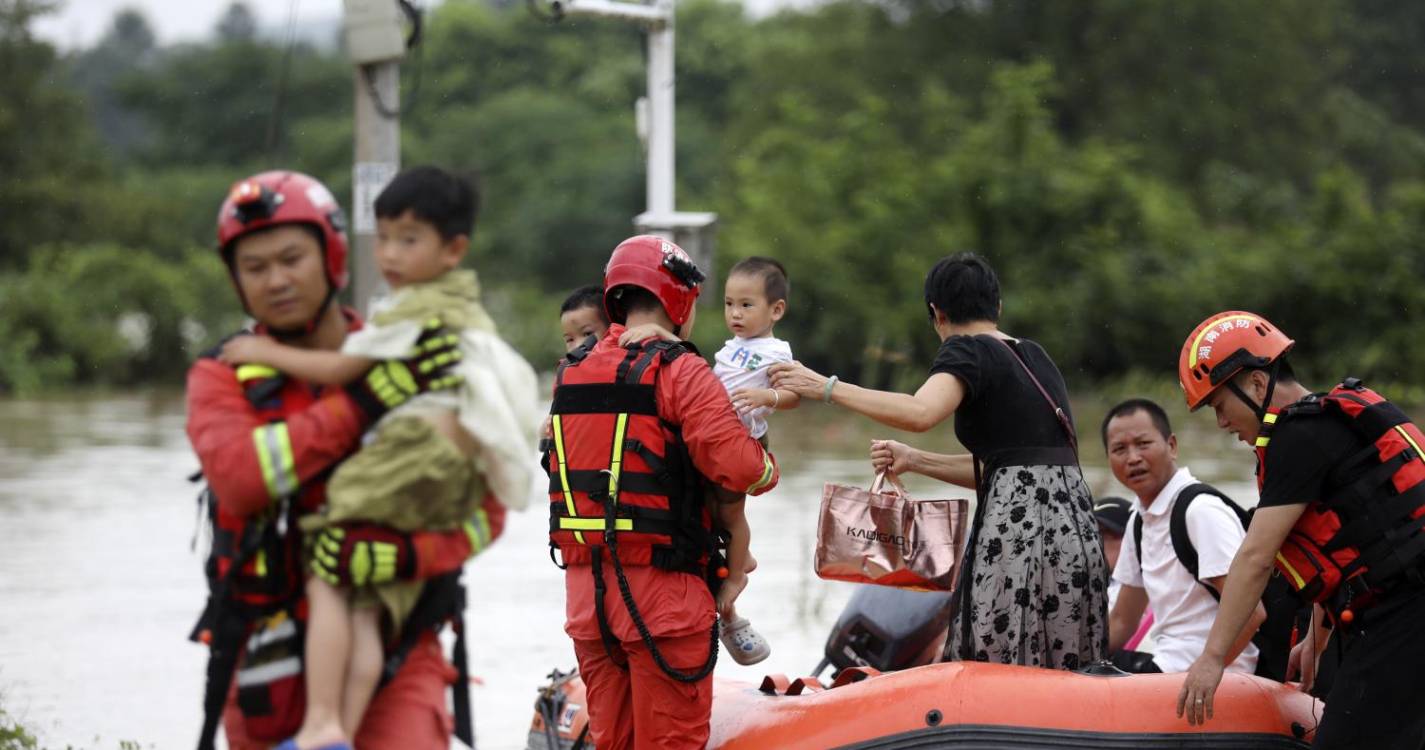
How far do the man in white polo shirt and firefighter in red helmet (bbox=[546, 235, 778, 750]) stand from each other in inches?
65.3

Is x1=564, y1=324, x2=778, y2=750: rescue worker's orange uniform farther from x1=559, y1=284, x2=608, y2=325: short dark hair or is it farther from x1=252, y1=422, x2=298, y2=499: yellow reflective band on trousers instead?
x1=252, y1=422, x2=298, y2=499: yellow reflective band on trousers

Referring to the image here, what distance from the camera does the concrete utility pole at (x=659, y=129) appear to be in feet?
41.8

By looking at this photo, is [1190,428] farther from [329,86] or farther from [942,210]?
[329,86]

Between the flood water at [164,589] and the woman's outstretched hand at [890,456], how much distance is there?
3.20m

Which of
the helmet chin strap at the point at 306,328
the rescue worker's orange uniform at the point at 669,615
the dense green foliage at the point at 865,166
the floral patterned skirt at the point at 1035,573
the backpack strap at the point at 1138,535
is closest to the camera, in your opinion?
the helmet chin strap at the point at 306,328

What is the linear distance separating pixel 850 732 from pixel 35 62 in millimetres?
54674

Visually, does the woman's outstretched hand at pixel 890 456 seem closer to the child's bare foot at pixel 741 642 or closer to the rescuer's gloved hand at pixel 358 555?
the child's bare foot at pixel 741 642

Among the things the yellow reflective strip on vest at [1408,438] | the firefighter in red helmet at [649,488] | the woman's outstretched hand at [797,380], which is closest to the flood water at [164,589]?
the firefighter in red helmet at [649,488]

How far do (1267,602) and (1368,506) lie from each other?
1.34 m

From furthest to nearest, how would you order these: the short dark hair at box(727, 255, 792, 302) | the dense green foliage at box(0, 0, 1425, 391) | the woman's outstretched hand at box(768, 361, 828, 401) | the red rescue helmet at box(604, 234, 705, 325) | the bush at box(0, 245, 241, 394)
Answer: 1. the bush at box(0, 245, 241, 394)
2. the dense green foliage at box(0, 0, 1425, 391)
3. the short dark hair at box(727, 255, 792, 302)
4. the woman's outstretched hand at box(768, 361, 828, 401)
5. the red rescue helmet at box(604, 234, 705, 325)

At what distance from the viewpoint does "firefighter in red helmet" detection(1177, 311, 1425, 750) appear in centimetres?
503

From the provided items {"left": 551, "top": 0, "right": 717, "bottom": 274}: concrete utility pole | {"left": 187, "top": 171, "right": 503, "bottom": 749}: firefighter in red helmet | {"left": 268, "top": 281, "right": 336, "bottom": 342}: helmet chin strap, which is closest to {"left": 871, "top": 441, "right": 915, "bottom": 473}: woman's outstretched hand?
{"left": 187, "top": 171, "right": 503, "bottom": 749}: firefighter in red helmet

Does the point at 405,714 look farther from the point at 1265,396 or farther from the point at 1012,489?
the point at 1265,396

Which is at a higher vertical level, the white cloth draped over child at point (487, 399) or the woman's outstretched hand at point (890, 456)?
the white cloth draped over child at point (487, 399)
